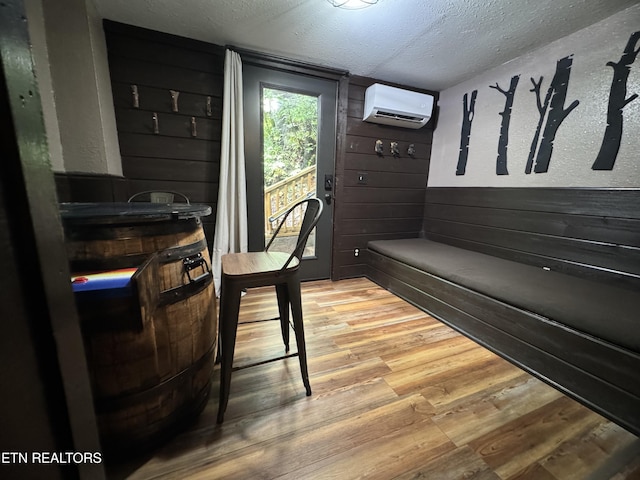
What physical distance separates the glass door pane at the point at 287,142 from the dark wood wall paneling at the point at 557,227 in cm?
162

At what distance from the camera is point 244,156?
2254 mm

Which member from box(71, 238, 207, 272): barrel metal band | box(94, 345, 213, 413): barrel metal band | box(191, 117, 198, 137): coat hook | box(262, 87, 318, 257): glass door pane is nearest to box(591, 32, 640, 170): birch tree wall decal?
box(262, 87, 318, 257): glass door pane

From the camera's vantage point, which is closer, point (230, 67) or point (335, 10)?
point (335, 10)

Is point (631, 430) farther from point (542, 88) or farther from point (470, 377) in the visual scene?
point (542, 88)

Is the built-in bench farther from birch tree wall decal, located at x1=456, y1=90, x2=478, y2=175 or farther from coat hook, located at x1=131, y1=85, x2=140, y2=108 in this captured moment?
coat hook, located at x1=131, y1=85, x2=140, y2=108

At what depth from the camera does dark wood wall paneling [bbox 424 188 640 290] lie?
1.56 meters

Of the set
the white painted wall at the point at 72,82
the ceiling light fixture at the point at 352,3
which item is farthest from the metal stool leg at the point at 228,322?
the ceiling light fixture at the point at 352,3

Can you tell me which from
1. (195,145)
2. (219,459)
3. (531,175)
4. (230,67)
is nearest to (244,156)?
(195,145)

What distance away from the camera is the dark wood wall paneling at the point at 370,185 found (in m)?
2.60

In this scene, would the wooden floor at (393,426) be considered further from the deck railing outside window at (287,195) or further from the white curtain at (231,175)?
the deck railing outside window at (287,195)

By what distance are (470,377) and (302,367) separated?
A: 0.95m

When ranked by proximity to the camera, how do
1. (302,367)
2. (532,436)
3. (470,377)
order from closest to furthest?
(532,436), (302,367), (470,377)

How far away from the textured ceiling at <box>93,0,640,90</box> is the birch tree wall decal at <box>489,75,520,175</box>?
0.23 m

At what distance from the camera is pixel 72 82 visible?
156 centimetres
